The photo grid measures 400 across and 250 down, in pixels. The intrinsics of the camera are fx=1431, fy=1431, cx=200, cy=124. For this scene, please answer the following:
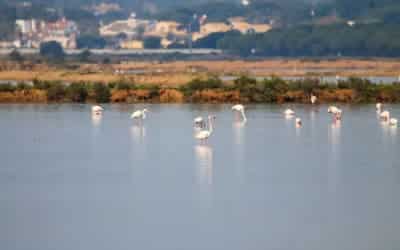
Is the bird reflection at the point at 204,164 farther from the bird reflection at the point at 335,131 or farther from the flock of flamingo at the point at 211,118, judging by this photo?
the bird reflection at the point at 335,131

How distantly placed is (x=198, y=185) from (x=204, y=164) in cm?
313

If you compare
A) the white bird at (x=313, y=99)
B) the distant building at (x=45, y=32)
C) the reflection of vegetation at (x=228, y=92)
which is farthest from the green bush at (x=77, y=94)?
the distant building at (x=45, y=32)

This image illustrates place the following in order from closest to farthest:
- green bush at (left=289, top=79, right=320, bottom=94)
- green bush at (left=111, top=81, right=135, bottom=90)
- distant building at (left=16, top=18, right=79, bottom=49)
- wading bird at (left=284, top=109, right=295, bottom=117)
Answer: wading bird at (left=284, top=109, right=295, bottom=117), green bush at (left=289, top=79, right=320, bottom=94), green bush at (left=111, top=81, right=135, bottom=90), distant building at (left=16, top=18, right=79, bottom=49)

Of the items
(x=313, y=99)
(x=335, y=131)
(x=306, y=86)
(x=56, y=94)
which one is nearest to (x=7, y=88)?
(x=56, y=94)

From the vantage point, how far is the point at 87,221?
2245cm

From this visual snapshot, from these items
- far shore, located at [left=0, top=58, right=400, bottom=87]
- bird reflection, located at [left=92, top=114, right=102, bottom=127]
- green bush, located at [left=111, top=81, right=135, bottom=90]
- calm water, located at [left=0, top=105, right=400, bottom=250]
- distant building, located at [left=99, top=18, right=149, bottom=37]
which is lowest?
distant building, located at [left=99, top=18, right=149, bottom=37]

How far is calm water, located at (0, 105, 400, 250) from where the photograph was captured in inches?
837

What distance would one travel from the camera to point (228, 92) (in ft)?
155

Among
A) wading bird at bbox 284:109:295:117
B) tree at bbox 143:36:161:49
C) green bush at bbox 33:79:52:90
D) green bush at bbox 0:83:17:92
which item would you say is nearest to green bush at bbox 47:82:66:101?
green bush at bbox 33:79:52:90

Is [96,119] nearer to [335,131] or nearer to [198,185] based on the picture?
[335,131]

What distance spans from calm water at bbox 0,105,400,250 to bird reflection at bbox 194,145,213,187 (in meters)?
0.07

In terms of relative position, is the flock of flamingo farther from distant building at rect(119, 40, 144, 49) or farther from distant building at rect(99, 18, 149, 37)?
distant building at rect(99, 18, 149, 37)

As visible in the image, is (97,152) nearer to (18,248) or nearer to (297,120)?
(297,120)

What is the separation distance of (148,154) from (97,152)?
124 cm
